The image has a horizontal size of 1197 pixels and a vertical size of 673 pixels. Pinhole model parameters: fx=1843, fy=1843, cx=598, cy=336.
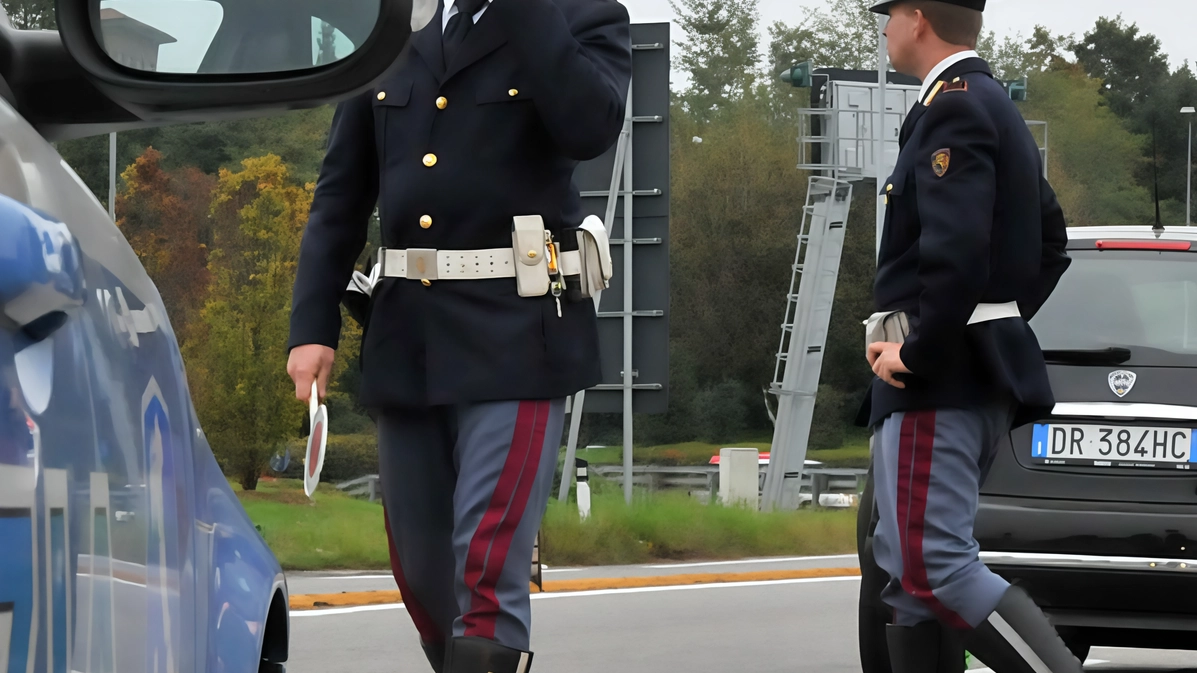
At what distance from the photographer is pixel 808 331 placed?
102ft

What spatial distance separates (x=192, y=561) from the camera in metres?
1.86

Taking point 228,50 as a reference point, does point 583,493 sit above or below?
below

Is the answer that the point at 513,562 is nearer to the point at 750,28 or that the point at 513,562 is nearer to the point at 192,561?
the point at 192,561

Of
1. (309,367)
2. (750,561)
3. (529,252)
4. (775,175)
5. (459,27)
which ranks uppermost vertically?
(775,175)

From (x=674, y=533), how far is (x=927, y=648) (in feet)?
33.5

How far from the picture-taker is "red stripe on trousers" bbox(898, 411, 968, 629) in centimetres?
405

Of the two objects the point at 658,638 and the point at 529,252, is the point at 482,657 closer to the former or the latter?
the point at 529,252

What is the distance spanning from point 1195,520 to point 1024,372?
128 cm

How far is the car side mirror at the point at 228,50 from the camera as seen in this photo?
1.70 meters

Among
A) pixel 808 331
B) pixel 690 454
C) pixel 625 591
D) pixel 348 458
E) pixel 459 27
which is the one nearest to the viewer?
pixel 459 27

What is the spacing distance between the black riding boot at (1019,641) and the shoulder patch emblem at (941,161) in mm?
939

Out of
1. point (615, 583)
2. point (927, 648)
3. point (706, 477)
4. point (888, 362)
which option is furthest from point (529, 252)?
point (706, 477)

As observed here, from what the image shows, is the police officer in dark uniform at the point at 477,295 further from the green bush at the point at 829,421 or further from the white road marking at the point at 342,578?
the green bush at the point at 829,421

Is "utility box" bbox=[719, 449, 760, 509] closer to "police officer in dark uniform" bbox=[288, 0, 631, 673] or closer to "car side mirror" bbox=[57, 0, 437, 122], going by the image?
"police officer in dark uniform" bbox=[288, 0, 631, 673]
